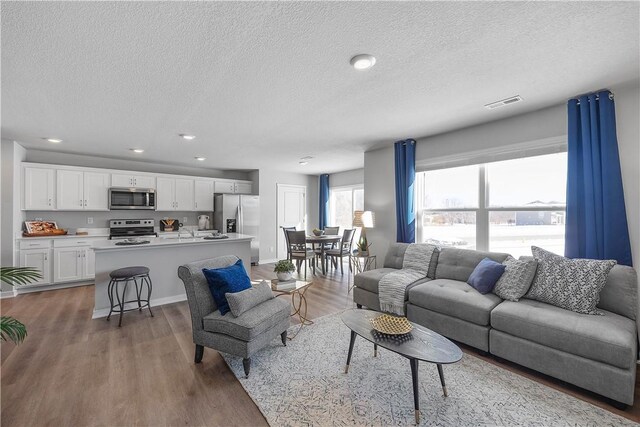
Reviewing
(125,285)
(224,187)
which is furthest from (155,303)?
(224,187)

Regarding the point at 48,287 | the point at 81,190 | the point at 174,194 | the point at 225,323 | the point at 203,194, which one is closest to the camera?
the point at 225,323

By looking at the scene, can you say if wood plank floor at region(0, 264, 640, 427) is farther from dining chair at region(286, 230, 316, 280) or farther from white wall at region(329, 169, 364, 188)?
white wall at region(329, 169, 364, 188)

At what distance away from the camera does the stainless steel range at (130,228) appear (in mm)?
5512

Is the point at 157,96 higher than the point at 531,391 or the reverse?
higher

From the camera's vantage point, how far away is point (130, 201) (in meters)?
5.55

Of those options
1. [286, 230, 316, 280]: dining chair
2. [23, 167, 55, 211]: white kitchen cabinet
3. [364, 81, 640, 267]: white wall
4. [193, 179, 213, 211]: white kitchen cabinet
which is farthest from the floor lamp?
[23, 167, 55, 211]: white kitchen cabinet

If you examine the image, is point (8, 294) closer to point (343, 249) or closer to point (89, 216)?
point (89, 216)

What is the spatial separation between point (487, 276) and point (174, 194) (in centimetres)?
606

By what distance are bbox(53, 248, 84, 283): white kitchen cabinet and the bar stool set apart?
6.56ft

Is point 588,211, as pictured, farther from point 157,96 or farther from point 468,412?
point 157,96

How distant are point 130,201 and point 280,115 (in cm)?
418

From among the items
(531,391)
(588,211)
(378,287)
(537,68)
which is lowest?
(531,391)

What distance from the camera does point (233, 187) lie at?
7.09 meters

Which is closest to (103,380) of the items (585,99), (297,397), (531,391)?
(297,397)
